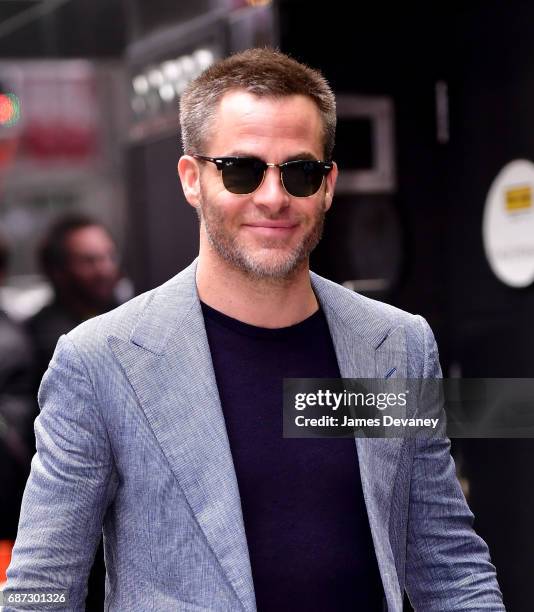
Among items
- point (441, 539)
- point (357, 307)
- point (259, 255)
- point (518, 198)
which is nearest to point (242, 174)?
point (259, 255)

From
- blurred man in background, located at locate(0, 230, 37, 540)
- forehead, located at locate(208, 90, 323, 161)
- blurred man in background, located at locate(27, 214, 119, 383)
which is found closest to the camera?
forehead, located at locate(208, 90, 323, 161)

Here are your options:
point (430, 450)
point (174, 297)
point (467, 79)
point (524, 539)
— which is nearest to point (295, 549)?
point (430, 450)

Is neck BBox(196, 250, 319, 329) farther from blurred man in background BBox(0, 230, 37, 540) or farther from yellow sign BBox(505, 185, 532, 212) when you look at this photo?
blurred man in background BBox(0, 230, 37, 540)

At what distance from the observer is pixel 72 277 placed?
4.49 meters

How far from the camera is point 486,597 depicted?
2.12 m

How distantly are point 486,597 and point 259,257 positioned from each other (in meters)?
0.74

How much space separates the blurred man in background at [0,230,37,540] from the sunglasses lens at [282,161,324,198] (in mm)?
2550

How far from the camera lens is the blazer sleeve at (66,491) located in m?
1.90

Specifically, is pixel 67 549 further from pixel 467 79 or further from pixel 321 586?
pixel 467 79

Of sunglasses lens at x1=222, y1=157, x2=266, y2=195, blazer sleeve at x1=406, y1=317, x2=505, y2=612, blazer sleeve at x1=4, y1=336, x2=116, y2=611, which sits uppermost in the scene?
sunglasses lens at x1=222, y1=157, x2=266, y2=195

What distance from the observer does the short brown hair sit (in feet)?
6.68

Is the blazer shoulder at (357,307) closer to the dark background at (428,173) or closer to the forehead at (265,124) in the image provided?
the forehead at (265,124)

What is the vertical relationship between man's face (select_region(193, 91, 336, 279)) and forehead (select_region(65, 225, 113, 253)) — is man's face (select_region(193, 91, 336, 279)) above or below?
above

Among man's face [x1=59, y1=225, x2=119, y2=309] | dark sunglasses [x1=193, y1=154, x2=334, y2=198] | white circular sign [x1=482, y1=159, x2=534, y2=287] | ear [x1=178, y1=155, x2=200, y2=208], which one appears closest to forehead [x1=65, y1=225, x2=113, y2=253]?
man's face [x1=59, y1=225, x2=119, y2=309]
